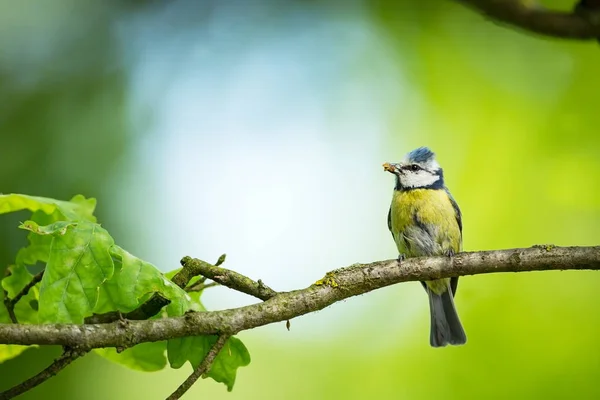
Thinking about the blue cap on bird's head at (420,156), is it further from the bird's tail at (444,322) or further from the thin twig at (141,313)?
the thin twig at (141,313)

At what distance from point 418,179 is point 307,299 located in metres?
2.65

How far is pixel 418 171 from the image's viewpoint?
4.77 m

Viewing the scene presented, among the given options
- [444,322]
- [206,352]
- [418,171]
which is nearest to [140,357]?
[206,352]

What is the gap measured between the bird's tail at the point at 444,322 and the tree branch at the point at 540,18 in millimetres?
3194

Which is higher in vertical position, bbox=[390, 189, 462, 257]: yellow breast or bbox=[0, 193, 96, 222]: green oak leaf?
bbox=[390, 189, 462, 257]: yellow breast

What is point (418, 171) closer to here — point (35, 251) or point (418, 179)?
point (418, 179)

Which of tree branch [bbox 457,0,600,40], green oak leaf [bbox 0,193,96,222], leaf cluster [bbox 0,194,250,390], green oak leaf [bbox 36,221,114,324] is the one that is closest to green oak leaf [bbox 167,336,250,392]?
leaf cluster [bbox 0,194,250,390]

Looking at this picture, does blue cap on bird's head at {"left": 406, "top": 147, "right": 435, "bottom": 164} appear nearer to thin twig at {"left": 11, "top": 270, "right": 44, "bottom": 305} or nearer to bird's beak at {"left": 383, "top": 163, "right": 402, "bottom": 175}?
bird's beak at {"left": 383, "top": 163, "right": 402, "bottom": 175}

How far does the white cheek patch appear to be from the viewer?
15.5ft

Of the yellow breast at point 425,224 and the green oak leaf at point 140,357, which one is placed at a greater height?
the yellow breast at point 425,224

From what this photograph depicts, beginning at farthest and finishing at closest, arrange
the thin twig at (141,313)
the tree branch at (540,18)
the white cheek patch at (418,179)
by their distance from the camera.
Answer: the white cheek patch at (418,179), the thin twig at (141,313), the tree branch at (540,18)

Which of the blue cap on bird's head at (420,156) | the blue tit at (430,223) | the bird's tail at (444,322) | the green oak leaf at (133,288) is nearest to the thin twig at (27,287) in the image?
the green oak leaf at (133,288)

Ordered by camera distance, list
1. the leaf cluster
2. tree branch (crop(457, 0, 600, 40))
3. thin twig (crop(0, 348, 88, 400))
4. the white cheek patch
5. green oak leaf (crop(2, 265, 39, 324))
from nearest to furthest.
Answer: tree branch (crop(457, 0, 600, 40)) → thin twig (crop(0, 348, 88, 400)) → the leaf cluster → green oak leaf (crop(2, 265, 39, 324)) → the white cheek patch

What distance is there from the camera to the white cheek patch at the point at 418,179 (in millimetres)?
4727
